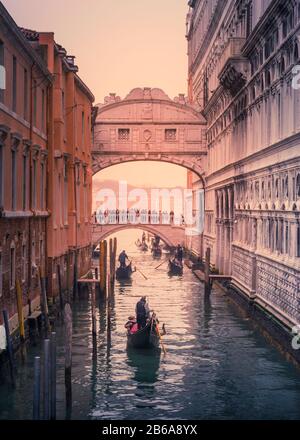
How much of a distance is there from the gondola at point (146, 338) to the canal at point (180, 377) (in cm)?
22

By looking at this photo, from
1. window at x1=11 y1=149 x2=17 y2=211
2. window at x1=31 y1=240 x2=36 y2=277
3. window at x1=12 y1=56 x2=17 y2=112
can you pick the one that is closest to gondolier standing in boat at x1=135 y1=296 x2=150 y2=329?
window at x1=31 y1=240 x2=36 y2=277

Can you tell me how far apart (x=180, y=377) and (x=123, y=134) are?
75.1 feet

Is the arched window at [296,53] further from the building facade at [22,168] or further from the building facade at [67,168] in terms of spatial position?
the building facade at [67,168]

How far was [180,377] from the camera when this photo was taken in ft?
51.1

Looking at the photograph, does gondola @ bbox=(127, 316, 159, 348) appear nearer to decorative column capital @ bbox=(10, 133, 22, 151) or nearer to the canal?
the canal

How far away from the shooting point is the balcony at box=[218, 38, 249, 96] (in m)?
23.9

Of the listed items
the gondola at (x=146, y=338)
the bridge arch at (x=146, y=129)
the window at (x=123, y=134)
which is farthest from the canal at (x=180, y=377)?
the window at (x=123, y=134)

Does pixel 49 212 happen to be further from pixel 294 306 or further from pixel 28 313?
pixel 294 306

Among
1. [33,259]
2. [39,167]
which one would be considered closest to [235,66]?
[39,167]

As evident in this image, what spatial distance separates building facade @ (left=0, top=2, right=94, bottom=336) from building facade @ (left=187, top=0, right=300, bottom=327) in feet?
16.0

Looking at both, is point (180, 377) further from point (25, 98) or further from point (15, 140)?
point (25, 98)

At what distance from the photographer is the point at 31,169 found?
18.9 meters

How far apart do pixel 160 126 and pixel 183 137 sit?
1.12 m

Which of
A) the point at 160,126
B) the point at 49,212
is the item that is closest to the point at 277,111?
the point at 49,212
